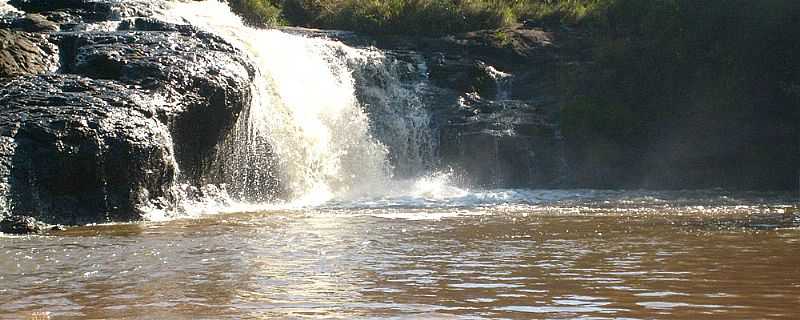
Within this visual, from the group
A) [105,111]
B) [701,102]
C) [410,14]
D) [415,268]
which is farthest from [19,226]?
[410,14]

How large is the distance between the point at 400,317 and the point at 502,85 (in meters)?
22.4

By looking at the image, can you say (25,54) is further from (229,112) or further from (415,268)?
(415,268)

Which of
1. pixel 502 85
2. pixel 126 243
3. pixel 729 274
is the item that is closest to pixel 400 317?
pixel 729 274

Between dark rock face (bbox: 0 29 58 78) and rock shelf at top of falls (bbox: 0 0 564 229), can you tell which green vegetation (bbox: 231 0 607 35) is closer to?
rock shelf at top of falls (bbox: 0 0 564 229)

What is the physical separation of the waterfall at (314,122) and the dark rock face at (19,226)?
6.31 meters

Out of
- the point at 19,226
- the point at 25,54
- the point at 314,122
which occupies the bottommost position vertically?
the point at 19,226

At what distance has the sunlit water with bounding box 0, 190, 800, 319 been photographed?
7.20 metres

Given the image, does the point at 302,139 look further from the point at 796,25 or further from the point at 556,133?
the point at 796,25

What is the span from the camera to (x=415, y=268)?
31.0 feet

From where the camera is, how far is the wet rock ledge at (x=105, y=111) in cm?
1578

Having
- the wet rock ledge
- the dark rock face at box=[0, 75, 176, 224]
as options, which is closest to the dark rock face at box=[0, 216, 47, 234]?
the wet rock ledge

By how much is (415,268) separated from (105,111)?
8876 millimetres

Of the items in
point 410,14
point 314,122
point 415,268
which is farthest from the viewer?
point 410,14

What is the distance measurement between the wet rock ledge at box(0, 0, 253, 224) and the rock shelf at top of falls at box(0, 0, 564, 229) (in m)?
0.03
